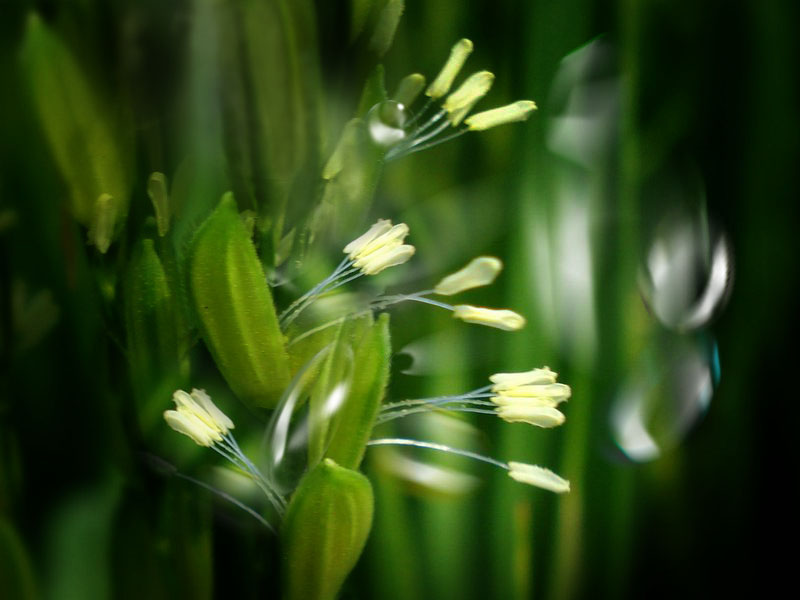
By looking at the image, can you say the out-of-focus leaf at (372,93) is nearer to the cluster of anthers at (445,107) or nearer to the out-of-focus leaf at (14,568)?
the cluster of anthers at (445,107)

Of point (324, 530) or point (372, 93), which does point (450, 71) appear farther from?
point (324, 530)

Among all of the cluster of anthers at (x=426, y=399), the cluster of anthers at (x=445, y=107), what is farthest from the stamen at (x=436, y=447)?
the cluster of anthers at (x=445, y=107)

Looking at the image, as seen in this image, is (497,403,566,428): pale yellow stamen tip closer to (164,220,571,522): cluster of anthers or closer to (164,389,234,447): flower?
(164,220,571,522): cluster of anthers

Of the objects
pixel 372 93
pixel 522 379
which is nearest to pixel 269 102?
pixel 372 93

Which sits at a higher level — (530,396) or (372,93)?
(372,93)

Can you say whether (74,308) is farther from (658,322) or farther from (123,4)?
(658,322)

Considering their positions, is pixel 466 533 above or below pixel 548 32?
below

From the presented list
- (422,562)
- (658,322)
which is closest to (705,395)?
(658,322)

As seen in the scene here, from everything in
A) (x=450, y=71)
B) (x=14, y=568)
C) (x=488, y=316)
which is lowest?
(x=14, y=568)
